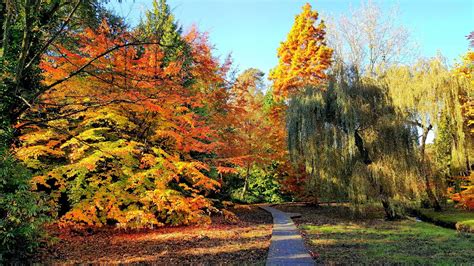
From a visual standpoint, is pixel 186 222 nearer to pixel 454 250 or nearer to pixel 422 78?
pixel 454 250

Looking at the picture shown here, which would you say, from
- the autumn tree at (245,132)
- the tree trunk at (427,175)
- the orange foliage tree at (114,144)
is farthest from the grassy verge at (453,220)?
the orange foliage tree at (114,144)

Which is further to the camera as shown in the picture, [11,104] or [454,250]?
[454,250]

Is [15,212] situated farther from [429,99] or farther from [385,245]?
[429,99]

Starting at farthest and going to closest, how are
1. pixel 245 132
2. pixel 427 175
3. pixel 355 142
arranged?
pixel 245 132 → pixel 427 175 → pixel 355 142

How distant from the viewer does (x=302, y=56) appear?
1866 cm

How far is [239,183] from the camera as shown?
78.5ft

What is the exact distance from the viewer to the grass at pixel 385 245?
221 inches

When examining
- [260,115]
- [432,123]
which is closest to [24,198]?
[432,123]

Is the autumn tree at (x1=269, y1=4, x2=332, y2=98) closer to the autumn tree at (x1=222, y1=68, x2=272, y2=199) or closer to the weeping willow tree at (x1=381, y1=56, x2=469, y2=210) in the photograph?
the autumn tree at (x1=222, y1=68, x2=272, y2=199)

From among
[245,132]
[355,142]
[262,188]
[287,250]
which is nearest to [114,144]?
[287,250]

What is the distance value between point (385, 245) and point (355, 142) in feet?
17.4

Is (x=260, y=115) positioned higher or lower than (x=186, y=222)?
higher

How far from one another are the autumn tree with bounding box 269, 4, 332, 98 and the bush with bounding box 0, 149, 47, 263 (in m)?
14.7

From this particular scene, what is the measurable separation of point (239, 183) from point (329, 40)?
11795mm
